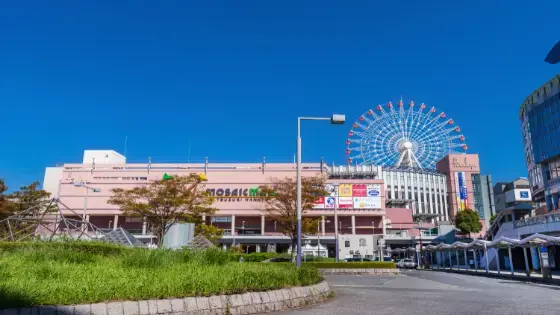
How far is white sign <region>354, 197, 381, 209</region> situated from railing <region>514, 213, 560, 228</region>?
99.1 ft

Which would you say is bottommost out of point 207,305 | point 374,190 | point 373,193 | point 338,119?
point 207,305

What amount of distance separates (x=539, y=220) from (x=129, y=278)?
124ft

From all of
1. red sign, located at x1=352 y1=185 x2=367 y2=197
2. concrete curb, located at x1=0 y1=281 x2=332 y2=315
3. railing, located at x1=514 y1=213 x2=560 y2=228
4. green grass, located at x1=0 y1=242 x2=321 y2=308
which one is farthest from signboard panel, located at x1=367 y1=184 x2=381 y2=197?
concrete curb, located at x1=0 y1=281 x2=332 y2=315

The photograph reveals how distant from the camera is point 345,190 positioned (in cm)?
6981

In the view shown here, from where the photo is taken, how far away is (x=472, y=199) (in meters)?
99.2

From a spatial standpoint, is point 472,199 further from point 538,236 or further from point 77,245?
point 77,245

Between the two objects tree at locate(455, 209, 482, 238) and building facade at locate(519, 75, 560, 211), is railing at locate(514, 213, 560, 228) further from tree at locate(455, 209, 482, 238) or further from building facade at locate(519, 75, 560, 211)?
tree at locate(455, 209, 482, 238)

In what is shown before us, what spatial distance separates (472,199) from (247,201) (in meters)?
60.0

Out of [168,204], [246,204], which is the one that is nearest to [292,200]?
[168,204]

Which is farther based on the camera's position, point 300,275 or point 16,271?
point 300,275

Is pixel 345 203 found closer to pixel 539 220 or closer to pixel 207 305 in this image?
pixel 539 220

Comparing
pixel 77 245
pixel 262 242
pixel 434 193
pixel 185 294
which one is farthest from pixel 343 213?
pixel 185 294

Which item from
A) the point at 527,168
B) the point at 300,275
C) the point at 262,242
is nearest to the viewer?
the point at 300,275

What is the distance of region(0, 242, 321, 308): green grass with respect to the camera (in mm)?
6283
